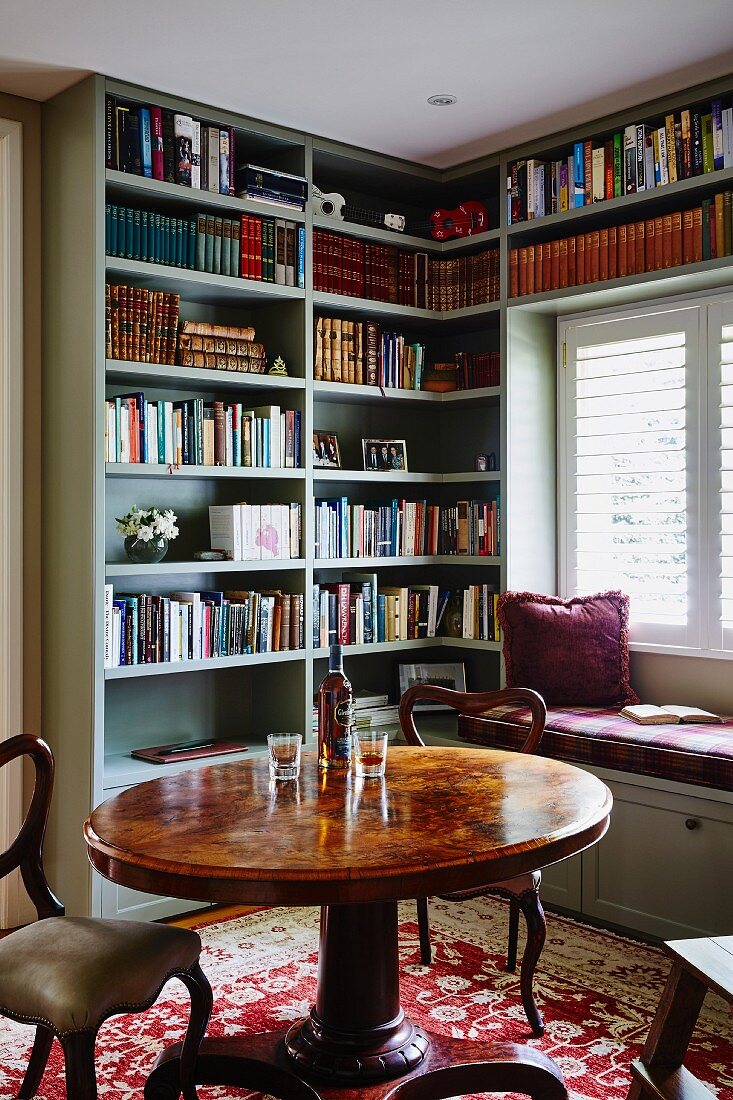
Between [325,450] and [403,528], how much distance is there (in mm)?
506

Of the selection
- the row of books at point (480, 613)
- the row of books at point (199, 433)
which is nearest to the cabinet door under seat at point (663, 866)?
the row of books at point (480, 613)

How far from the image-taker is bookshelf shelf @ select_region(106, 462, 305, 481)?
3486 millimetres

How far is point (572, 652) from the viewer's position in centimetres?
394

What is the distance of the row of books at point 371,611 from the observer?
4.14 metres

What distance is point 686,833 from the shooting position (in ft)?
10.8

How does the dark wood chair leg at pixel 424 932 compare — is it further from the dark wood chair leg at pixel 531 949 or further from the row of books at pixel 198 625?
the row of books at pixel 198 625

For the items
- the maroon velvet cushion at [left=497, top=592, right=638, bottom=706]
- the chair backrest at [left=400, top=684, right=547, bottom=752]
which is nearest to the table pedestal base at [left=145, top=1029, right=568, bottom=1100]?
the chair backrest at [left=400, top=684, right=547, bottom=752]

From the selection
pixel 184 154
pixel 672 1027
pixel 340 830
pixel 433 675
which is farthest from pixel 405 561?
pixel 672 1027

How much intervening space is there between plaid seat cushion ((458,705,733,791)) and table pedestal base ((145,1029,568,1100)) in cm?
113

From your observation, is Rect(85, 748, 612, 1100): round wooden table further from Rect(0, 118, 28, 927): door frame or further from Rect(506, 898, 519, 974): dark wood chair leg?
Rect(0, 118, 28, 927): door frame

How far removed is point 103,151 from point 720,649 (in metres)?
2.77

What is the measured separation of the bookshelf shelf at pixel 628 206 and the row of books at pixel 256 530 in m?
1.45

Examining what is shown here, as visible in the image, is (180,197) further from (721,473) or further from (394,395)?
(721,473)

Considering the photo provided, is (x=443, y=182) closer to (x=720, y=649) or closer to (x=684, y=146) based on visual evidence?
(x=684, y=146)
